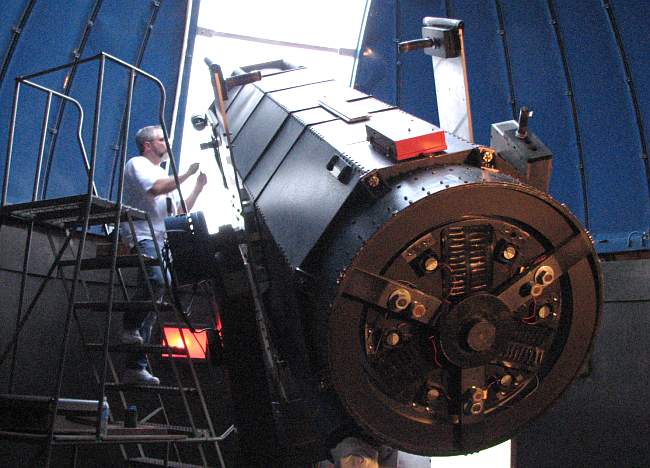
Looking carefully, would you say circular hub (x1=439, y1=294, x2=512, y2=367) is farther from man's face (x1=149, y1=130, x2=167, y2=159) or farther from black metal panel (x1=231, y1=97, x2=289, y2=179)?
man's face (x1=149, y1=130, x2=167, y2=159)

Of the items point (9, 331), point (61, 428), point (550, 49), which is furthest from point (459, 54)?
point (550, 49)

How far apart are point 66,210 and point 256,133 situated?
1.10 m

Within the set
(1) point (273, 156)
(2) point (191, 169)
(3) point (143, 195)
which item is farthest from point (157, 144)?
(1) point (273, 156)

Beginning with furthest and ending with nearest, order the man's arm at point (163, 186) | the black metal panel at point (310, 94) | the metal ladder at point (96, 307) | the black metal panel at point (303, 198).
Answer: the man's arm at point (163, 186), the black metal panel at point (310, 94), the metal ladder at point (96, 307), the black metal panel at point (303, 198)

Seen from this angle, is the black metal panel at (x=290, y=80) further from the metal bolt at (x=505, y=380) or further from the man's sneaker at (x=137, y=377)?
the metal bolt at (x=505, y=380)

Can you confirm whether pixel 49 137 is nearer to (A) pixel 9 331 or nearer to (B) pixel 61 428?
(A) pixel 9 331

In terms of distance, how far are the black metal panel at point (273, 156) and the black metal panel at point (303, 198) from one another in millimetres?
65

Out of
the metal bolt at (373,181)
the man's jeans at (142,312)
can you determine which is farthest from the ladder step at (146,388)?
the metal bolt at (373,181)

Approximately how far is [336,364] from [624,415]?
5.68 metres

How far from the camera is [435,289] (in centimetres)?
222

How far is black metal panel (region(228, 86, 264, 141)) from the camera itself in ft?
12.7

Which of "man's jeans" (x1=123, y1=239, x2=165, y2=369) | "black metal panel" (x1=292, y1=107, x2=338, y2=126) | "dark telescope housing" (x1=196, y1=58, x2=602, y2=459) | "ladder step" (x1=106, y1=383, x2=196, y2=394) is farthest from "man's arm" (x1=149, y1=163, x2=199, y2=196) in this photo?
"dark telescope housing" (x1=196, y1=58, x2=602, y2=459)

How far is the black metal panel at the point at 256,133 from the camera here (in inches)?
131

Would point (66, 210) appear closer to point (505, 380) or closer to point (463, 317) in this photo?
point (463, 317)
